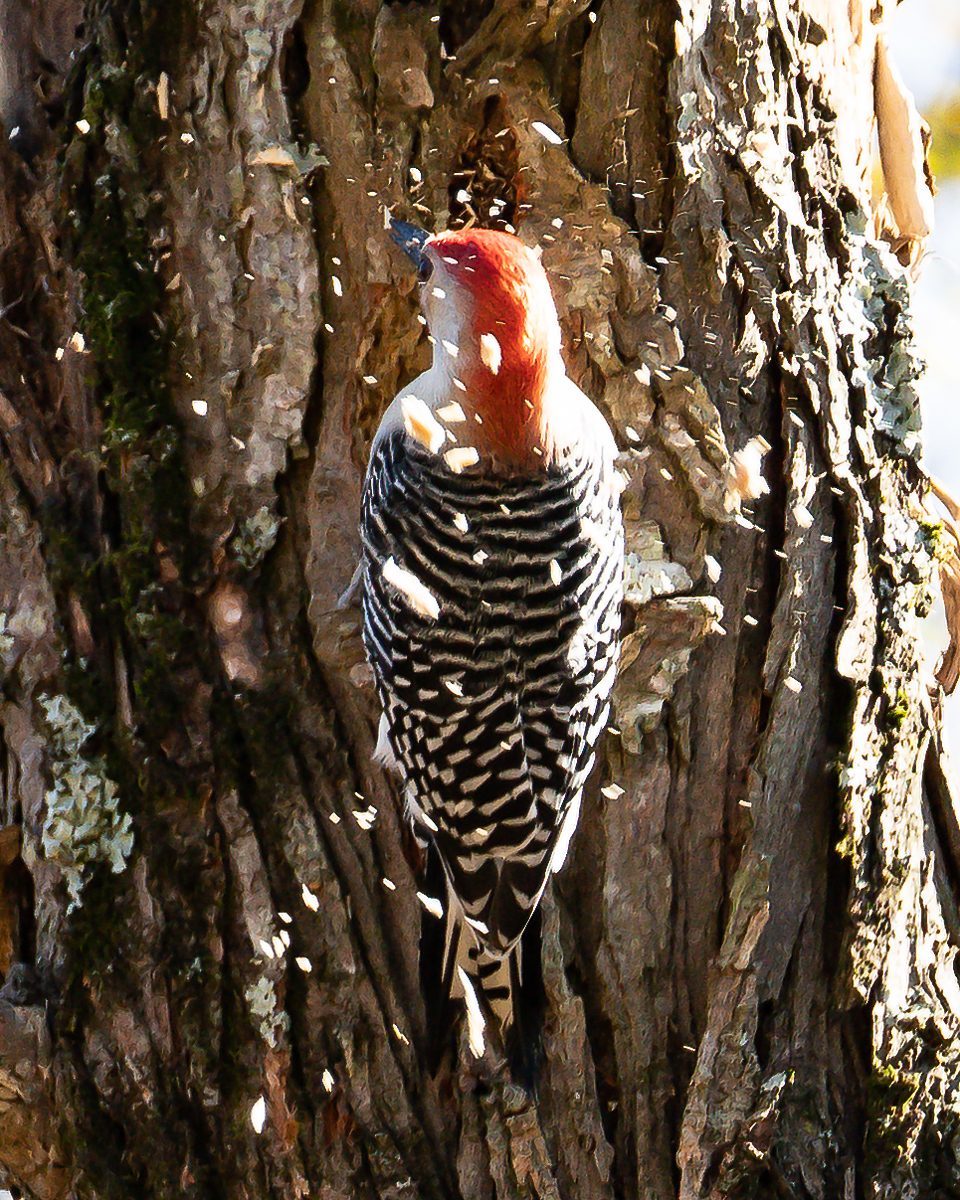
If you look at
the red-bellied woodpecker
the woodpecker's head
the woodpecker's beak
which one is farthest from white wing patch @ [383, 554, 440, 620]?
the woodpecker's beak

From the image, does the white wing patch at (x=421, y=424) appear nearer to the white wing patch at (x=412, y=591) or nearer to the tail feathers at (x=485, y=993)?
the white wing patch at (x=412, y=591)

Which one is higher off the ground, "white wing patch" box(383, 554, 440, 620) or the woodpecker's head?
the woodpecker's head

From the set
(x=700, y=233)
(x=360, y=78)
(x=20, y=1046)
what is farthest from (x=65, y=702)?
(x=700, y=233)

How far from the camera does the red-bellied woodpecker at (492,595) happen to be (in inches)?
104

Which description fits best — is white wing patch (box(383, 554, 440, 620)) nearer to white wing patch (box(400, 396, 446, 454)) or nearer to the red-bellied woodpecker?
the red-bellied woodpecker

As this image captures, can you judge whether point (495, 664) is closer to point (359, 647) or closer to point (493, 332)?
point (359, 647)

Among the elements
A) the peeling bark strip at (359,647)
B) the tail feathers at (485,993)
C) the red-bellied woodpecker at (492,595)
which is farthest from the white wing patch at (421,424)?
the tail feathers at (485,993)

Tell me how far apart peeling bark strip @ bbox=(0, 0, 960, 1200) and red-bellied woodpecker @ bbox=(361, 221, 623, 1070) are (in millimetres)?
169

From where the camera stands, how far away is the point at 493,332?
261cm

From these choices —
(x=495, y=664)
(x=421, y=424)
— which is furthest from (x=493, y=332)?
(x=495, y=664)

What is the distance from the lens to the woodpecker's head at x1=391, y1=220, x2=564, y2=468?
2.55 meters

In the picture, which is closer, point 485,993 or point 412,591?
point 412,591

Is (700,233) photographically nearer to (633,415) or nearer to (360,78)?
(633,415)

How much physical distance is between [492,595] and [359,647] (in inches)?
15.2
